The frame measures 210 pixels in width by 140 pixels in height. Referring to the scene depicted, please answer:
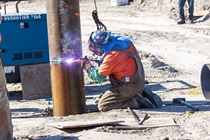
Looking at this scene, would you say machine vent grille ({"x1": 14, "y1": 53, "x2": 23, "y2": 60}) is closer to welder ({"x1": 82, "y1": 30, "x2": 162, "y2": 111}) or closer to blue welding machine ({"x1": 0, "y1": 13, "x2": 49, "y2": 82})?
blue welding machine ({"x1": 0, "y1": 13, "x2": 49, "y2": 82})

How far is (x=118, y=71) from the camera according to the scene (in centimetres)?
891

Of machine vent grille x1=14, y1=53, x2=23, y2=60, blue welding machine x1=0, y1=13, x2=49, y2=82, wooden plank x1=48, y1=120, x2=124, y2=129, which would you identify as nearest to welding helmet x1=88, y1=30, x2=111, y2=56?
wooden plank x1=48, y1=120, x2=124, y2=129

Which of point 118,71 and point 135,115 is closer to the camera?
point 135,115

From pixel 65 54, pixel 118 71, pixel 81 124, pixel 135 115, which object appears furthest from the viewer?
pixel 118 71

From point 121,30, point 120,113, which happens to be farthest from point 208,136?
point 121,30

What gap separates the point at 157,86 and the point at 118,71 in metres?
2.74

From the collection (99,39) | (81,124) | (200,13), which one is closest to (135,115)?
(81,124)

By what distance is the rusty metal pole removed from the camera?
8.47 m

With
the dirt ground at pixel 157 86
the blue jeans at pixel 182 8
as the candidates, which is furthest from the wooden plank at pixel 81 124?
the blue jeans at pixel 182 8

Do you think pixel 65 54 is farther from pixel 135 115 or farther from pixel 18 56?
pixel 18 56

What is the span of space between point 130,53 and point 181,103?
51.2 inches

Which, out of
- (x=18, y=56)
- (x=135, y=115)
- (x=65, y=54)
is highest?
(x=65, y=54)

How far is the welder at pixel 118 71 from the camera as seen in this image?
874cm

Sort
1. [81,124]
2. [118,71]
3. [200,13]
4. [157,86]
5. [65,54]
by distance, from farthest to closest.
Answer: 1. [200,13]
2. [157,86]
3. [118,71]
4. [65,54]
5. [81,124]
